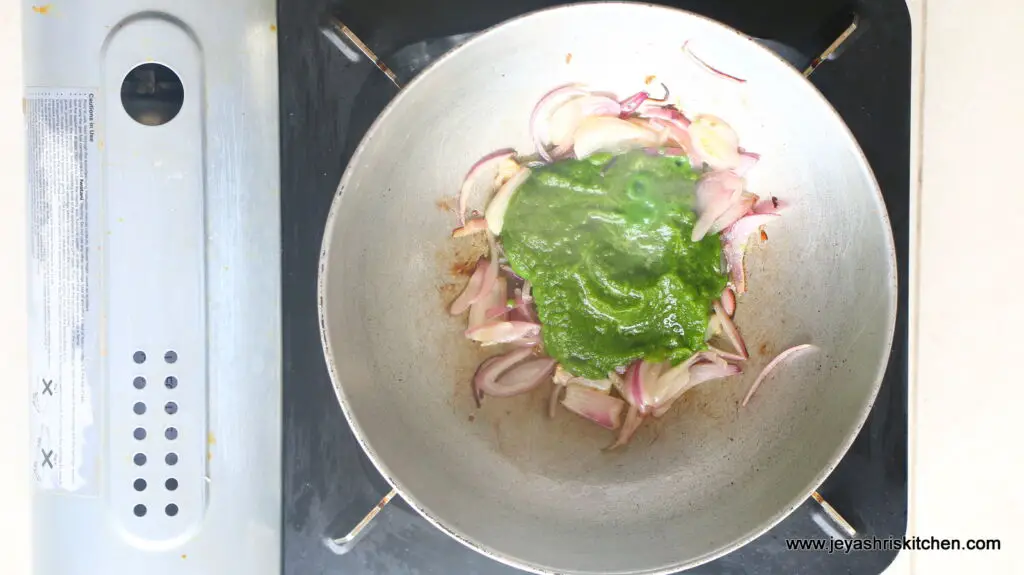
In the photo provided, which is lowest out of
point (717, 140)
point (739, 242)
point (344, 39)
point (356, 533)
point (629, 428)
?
point (356, 533)

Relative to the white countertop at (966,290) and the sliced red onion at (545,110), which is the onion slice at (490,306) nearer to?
the sliced red onion at (545,110)

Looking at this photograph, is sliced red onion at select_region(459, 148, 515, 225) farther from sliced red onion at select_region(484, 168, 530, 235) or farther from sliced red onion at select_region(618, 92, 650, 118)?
sliced red onion at select_region(618, 92, 650, 118)

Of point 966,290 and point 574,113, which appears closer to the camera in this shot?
point 574,113

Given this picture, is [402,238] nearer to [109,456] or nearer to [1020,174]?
[109,456]

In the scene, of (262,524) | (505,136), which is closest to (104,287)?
(262,524)

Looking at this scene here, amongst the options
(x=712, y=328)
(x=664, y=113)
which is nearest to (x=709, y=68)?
(x=664, y=113)

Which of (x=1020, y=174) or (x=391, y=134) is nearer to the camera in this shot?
(x=391, y=134)

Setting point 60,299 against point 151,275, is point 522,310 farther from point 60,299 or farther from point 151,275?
point 60,299

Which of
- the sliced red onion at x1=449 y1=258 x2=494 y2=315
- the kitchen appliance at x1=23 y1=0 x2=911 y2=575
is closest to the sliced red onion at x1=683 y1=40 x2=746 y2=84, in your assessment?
the kitchen appliance at x1=23 y1=0 x2=911 y2=575
